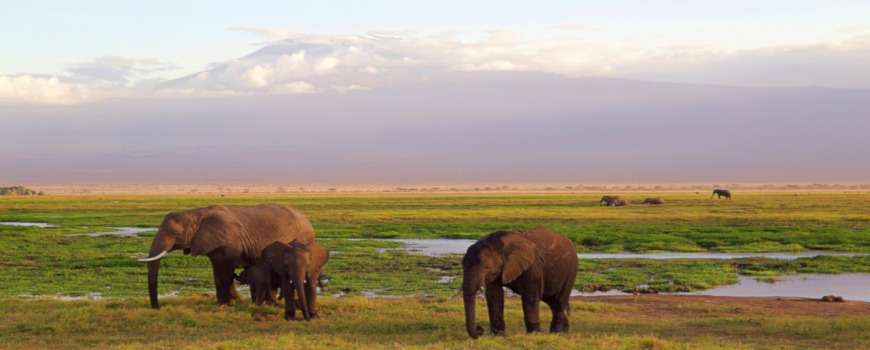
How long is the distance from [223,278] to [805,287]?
15.7 metres

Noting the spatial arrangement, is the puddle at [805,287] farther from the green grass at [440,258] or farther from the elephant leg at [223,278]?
the elephant leg at [223,278]

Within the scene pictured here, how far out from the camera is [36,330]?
16812 mm

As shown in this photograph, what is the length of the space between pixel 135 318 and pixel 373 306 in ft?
15.6

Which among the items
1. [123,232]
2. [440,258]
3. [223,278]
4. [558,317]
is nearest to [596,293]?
[558,317]

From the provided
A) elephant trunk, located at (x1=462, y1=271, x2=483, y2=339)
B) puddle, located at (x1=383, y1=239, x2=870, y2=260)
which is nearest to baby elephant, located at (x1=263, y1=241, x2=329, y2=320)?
elephant trunk, located at (x1=462, y1=271, x2=483, y2=339)

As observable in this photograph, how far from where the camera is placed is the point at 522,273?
16.2 m

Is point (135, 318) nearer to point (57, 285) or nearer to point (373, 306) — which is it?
point (373, 306)

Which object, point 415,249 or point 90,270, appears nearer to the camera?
point 90,270

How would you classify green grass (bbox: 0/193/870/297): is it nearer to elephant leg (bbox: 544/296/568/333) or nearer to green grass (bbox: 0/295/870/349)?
green grass (bbox: 0/295/870/349)

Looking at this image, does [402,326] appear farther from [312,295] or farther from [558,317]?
[558,317]

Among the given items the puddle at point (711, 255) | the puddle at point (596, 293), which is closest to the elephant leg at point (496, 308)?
the puddle at point (596, 293)

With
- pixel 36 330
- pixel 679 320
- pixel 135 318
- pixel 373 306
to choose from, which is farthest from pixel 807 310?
pixel 36 330

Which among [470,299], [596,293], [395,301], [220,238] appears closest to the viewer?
[470,299]

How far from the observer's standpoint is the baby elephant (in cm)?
1795
